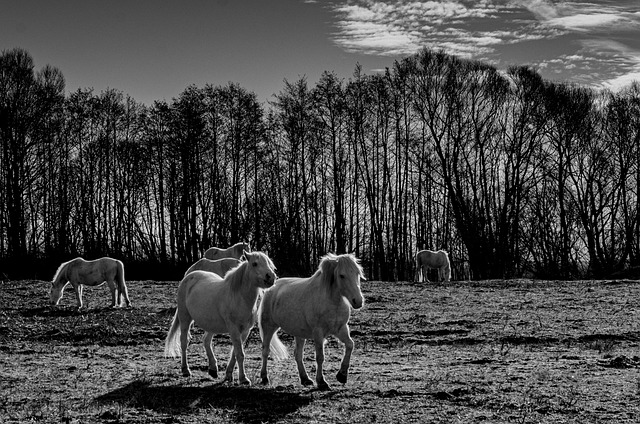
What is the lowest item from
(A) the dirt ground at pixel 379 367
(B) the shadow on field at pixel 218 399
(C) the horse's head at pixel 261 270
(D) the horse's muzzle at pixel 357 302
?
(A) the dirt ground at pixel 379 367

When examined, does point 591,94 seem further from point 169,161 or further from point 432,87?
point 169,161

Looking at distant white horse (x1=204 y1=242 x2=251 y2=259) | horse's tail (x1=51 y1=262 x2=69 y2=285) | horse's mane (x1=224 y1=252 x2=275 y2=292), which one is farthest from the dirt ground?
distant white horse (x1=204 y1=242 x2=251 y2=259)

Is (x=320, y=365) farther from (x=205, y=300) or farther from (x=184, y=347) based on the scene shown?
(x=184, y=347)

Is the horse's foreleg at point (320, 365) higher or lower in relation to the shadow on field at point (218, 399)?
higher

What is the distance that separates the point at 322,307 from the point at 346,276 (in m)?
0.61

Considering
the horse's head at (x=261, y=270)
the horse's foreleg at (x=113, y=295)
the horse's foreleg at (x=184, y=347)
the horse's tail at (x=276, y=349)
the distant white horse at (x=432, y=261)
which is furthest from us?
the distant white horse at (x=432, y=261)

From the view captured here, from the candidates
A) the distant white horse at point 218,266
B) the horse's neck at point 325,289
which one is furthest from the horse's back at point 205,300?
the distant white horse at point 218,266

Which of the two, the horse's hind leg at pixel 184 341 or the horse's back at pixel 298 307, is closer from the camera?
the horse's back at pixel 298 307

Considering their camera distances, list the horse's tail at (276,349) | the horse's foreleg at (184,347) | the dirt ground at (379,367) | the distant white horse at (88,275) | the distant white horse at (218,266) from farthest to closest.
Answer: the distant white horse at (88,275) < the distant white horse at (218,266) < the horse's foreleg at (184,347) < the horse's tail at (276,349) < the dirt ground at (379,367)

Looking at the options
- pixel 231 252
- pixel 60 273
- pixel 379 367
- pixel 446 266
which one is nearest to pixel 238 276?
pixel 379 367

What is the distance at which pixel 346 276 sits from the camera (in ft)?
31.2

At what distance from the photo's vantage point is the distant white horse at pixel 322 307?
31.2 ft

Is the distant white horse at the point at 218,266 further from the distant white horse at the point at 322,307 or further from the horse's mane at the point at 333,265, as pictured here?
the horse's mane at the point at 333,265

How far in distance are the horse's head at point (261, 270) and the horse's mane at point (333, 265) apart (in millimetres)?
767
